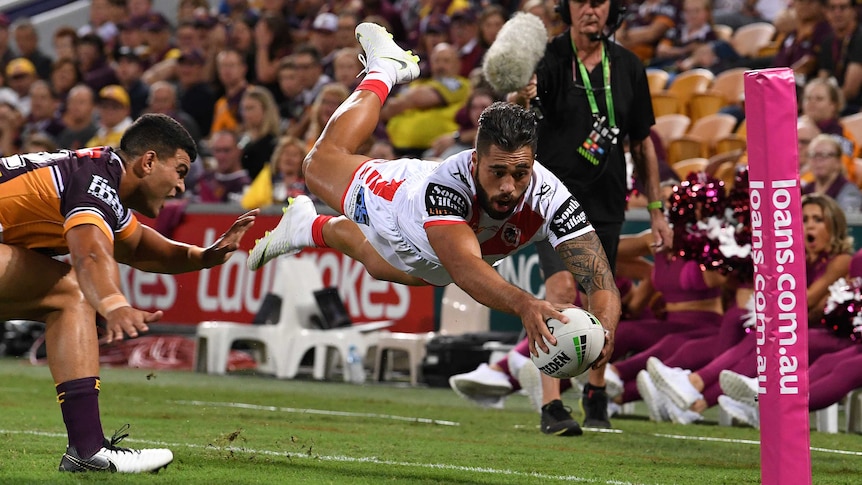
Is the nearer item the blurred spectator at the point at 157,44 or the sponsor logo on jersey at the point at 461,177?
the sponsor logo on jersey at the point at 461,177

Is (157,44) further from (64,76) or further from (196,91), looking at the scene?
(196,91)

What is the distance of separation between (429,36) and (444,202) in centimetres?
1037

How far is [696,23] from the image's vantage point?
14.9 metres

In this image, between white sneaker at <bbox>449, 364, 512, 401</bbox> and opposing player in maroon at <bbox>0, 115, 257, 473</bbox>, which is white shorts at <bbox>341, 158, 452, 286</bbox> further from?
white sneaker at <bbox>449, 364, 512, 401</bbox>

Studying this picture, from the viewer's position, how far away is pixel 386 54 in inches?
328

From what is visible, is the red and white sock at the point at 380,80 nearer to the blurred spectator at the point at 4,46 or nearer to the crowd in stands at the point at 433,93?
the crowd in stands at the point at 433,93

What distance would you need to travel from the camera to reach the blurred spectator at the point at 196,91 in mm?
18234

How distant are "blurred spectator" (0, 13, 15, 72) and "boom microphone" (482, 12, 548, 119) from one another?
645 inches

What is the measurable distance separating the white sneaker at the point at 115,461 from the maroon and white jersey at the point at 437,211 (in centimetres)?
166

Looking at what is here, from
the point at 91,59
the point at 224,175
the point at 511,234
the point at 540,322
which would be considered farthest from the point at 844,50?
the point at 91,59

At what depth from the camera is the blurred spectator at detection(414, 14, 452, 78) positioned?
52.7 feet

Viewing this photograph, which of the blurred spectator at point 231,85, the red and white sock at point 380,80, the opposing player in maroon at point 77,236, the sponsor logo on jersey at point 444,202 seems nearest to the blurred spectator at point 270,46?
the blurred spectator at point 231,85

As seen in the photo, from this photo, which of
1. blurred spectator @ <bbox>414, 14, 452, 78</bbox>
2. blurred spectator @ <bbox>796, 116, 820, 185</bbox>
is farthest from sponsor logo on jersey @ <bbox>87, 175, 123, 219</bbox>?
blurred spectator @ <bbox>414, 14, 452, 78</bbox>

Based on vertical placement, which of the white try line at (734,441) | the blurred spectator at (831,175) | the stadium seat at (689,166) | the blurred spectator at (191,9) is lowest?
the white try line at (734,441)
